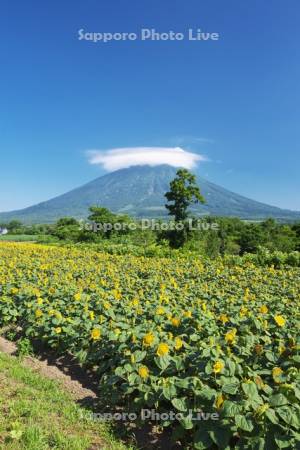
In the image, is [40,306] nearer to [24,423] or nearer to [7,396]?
[7,396]

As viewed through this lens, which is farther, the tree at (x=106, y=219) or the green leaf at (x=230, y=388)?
the tree at (x=106, y=219)

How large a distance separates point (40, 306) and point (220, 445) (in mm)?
3909

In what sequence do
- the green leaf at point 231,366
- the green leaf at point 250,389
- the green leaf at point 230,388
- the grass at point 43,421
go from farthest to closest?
the green leaf at point 231,366 < the grass at point 43,421 < the green leaf at point 230,388 < the green leaf at point 250,389

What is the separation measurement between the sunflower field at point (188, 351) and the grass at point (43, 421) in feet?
1.17

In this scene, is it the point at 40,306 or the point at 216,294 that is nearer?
the point at 40,306

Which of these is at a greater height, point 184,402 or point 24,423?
point 184,402

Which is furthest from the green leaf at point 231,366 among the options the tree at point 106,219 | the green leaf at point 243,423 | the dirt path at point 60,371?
the tree at point 106,219

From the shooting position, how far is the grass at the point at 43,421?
3.30 m

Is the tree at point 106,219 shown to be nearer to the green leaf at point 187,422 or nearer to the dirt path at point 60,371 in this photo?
the dirt path at point 60,371

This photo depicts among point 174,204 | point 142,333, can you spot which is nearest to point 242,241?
point 174,204


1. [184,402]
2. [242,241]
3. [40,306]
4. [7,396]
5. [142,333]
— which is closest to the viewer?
[184,402]

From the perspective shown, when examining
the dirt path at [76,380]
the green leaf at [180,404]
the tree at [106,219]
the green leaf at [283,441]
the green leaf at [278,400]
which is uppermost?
the tree at [106,219]

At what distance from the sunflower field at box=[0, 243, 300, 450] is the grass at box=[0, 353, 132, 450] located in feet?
1.17

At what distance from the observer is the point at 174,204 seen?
3647cm
